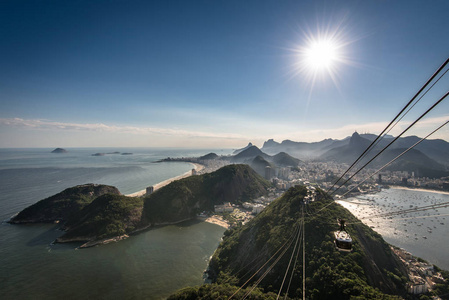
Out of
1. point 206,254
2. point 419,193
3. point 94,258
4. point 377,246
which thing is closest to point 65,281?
point 94,258

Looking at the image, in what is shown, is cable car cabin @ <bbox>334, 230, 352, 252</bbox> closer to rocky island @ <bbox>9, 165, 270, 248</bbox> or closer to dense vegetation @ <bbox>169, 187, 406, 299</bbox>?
dense vegetation @ <bbox>169, 187, 406, 299</bbox>

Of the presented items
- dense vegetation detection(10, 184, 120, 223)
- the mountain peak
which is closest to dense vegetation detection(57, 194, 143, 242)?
dense vegetation detection(10, 184, 120, 223)

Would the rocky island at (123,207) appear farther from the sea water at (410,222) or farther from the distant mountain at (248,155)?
the distant mountain at (248,155)

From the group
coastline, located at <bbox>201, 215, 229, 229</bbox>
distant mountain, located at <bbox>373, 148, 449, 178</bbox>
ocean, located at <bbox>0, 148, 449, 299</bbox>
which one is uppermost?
distant mountain, located at <bbox>373, 148, 449, 178</bbox>

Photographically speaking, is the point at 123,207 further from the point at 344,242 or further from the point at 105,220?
the point at 344,242

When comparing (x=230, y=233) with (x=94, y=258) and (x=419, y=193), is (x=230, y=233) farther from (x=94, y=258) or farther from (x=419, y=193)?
(x=419, y=193)

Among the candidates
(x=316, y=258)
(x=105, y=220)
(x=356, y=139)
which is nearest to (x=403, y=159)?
(x=356, y=139)

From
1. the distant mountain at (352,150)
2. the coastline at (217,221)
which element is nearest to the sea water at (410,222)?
the coastline at (217,221)
